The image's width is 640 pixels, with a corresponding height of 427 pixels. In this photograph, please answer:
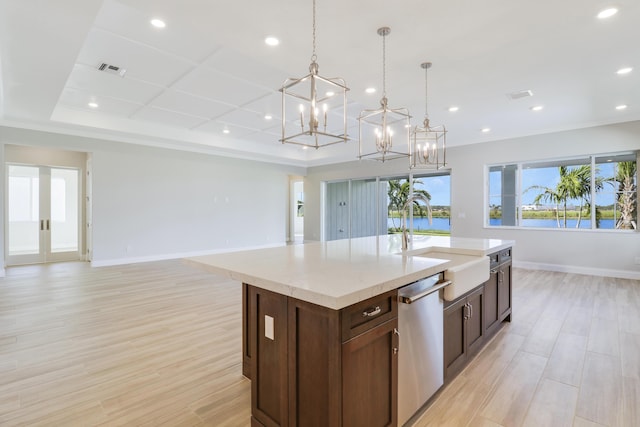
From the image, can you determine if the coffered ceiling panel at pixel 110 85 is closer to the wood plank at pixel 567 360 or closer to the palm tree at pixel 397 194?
the wood plank at pixel 567 360

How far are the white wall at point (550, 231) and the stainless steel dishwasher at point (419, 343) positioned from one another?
5713mm

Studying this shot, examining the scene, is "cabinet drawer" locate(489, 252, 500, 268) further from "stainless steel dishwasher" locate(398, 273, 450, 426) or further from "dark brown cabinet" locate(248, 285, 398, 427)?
"dark brown cabinet" locate(248, 285, 398, 427)

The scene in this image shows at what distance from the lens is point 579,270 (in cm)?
590

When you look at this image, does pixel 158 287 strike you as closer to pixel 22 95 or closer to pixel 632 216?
pixel 22 95

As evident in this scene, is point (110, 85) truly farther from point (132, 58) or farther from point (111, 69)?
point (132, 58)

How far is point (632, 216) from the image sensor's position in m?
5.55

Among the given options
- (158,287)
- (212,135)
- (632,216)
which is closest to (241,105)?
(212,135)

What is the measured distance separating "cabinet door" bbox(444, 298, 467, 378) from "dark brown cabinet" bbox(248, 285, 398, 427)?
0.68 metres

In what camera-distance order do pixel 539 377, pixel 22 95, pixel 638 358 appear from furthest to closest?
pixel 22 95
pixel 638 358
pixel 539 377

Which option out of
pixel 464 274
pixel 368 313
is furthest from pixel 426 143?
pixel 368 313

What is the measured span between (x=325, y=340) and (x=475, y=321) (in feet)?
5.85

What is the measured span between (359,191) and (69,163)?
7627mm

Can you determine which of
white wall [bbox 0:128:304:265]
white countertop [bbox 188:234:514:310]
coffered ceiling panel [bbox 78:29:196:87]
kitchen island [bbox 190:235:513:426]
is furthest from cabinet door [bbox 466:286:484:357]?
white wall [bbox 0:128:304:265]

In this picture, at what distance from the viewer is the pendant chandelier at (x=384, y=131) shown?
3.03 metres
